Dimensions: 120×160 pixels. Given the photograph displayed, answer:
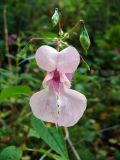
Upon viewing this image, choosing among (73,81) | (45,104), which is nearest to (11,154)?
(45,104)

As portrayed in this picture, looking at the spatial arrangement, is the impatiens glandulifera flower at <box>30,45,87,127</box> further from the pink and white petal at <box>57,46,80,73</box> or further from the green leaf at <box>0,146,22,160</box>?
the green leaf at <box>0,146,22,160</box>

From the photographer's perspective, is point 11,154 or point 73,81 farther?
point 73,81

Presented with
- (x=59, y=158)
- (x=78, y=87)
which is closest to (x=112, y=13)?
(x=78, y=87)

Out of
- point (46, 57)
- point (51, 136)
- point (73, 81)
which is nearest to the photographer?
point (46, 57)

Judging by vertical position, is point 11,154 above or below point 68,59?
below

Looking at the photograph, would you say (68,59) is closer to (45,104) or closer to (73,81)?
(45,104)

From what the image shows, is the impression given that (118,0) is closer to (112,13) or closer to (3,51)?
(112,13)
